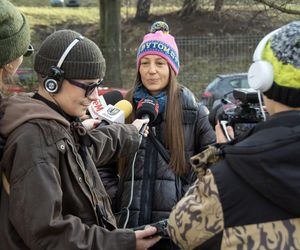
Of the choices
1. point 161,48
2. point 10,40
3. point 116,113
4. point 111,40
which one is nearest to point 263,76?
point 10,40

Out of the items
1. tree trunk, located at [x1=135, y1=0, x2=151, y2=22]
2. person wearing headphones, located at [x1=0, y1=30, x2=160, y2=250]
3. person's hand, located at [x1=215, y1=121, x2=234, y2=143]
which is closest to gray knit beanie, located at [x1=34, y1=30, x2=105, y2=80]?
person wearing headphones, located at [x1=0, y1=30, x2=160, y2=250]

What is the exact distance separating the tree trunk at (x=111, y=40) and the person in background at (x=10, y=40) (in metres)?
12.9

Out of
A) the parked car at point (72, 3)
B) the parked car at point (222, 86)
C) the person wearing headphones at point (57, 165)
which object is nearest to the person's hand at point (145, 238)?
the person wearing headphones at point (57, 165)

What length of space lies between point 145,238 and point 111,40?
13508 mm

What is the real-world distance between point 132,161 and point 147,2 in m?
22.9

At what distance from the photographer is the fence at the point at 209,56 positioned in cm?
1805

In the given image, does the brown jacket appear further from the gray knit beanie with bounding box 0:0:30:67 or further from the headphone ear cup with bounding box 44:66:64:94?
the gray knit beanie with bounding box 0:0:30:67

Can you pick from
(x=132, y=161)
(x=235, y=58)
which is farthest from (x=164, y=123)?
(x=235, y=58)

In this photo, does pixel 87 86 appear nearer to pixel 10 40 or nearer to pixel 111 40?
pixel 10 40

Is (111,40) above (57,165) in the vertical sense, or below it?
below

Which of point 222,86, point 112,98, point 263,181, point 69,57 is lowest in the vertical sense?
point 222,86

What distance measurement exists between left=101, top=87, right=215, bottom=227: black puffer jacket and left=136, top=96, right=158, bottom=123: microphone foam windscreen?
0.11 meters

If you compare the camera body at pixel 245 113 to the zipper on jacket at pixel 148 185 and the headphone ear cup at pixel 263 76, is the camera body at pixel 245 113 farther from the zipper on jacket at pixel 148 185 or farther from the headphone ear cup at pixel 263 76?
the zipper on jacket at pixel 148 185

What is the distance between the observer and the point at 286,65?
1.91 m
